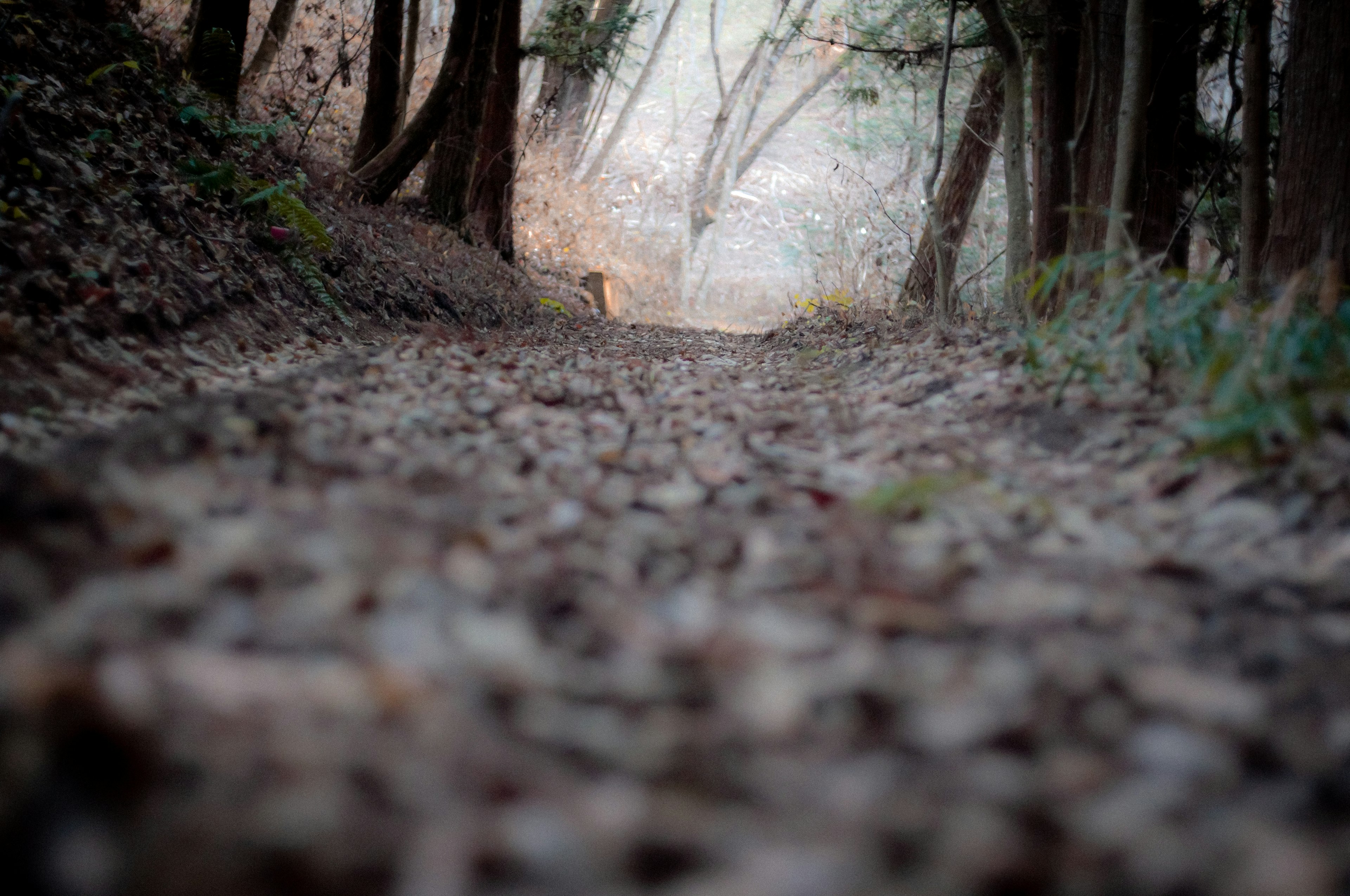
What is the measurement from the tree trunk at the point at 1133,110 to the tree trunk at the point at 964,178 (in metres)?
3.62

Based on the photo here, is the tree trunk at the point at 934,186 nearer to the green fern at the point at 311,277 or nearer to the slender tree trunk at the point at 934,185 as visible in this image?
the slender tree trunk at the point at 934,185

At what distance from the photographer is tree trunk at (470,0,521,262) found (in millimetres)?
9453

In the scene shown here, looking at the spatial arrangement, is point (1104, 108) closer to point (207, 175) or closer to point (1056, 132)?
point (1056, 132)

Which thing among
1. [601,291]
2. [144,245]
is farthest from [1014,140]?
[601,291]

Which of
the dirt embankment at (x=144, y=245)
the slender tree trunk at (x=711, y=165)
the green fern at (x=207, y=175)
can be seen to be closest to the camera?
the dirt embankment at (x=144, y=245)

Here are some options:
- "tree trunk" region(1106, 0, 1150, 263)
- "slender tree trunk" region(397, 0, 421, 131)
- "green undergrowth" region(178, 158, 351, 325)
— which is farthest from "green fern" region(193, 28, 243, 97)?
"tree trunk" region(1106, 0, 1150, 263)

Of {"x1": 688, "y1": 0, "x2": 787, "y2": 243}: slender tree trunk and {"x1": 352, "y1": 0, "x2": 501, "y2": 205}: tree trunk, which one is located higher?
{"x1": 688, "y1": 0, "x2": 787, "y2": 243}: slender tree trunk

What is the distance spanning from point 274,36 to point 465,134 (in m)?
2.11

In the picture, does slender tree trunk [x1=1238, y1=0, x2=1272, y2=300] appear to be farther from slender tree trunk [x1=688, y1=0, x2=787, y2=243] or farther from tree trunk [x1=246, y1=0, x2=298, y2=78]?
slender tree trunk [x1=688, y1=0, x2=787, y2=243]

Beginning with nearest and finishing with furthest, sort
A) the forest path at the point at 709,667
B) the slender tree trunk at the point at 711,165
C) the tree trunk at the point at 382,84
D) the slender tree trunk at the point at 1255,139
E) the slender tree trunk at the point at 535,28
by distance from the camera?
the forest path at the point at 709,667, the slender tree trunk at the point at 1255,139, the tree trunk at the point at 382,84, the slender tree trunk at the point at 535,28, the slender tree trunk at the point at 711,165

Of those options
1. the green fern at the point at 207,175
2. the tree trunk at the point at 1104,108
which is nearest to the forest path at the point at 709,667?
the green fern at the point at 207,175

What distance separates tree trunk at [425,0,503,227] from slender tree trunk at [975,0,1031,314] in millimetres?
4874

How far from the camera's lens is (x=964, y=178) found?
8750 millimetres

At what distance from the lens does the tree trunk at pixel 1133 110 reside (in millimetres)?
4105
